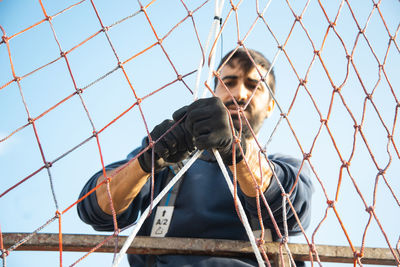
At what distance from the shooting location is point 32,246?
126cm

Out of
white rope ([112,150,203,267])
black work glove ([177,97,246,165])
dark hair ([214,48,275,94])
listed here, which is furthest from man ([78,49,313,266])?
dark hair ([214,48,275,94])

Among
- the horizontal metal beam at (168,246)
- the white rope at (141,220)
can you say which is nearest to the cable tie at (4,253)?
the horizontal metal beam at (168,246)

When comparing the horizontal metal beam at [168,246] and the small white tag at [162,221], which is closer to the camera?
the horizontal metal beam at [168,246]

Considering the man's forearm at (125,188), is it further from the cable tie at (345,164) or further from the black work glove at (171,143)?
the cable tie at (345,164)

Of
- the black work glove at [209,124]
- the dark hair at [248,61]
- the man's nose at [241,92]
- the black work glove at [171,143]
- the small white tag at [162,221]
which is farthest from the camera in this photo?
the dark hair at [248,61]

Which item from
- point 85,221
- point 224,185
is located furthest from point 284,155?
point 85,221

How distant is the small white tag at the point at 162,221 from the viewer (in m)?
1.42

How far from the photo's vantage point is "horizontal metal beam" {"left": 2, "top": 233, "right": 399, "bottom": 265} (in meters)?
1.24

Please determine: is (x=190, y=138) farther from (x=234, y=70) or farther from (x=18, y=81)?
(x=234, y=70)

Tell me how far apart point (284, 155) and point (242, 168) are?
1.78 feet

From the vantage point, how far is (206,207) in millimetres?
1521

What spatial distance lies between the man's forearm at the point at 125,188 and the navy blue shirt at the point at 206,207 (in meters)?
0.03

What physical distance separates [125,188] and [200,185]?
0.85 ft

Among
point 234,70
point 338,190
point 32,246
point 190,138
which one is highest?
point 234,70
